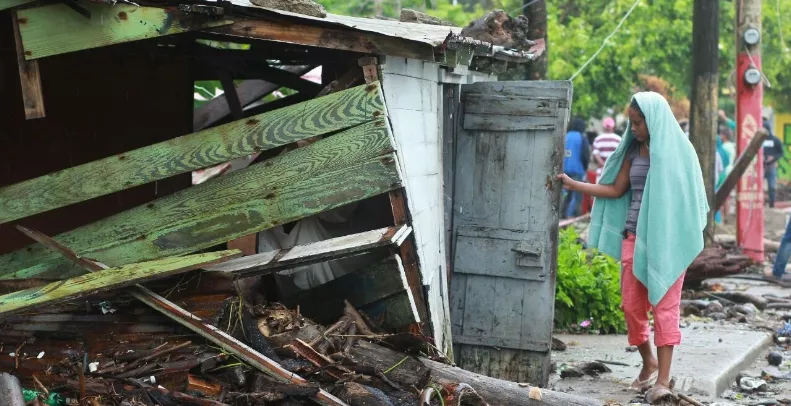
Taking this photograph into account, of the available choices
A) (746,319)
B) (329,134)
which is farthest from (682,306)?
(329,134)

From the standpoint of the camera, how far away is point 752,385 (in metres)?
7.86

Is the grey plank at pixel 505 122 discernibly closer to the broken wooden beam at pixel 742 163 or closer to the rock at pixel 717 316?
the rock at pixel 717 316

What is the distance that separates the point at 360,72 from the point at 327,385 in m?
1.76

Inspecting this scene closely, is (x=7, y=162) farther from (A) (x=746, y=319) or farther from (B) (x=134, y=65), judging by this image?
(A) (x=746, y=319)

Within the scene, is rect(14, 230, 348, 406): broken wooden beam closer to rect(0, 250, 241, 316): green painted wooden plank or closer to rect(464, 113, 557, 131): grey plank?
rect(0, 250, 241, 316): green painted wooden plank

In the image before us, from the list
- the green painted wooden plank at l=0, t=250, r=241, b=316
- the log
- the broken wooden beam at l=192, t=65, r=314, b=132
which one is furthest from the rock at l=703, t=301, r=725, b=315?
the green painted wooden plank at l=0, t=250, r=241, b=316

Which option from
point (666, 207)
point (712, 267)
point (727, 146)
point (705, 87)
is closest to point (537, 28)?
point (712, 267)

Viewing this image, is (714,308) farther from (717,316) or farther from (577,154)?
(577,154)

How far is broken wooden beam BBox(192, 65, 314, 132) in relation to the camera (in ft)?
29.0

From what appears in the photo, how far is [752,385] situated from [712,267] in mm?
3942

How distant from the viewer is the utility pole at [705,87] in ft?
45.0

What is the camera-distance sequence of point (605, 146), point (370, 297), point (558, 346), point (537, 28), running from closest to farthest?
point (370, 297) → point (558, 346) → point (537, 28) → point (605, 146)

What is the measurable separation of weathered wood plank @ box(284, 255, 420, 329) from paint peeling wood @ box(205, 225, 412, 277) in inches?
11.7

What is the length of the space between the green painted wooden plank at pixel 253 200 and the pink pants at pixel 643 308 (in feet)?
6.97
